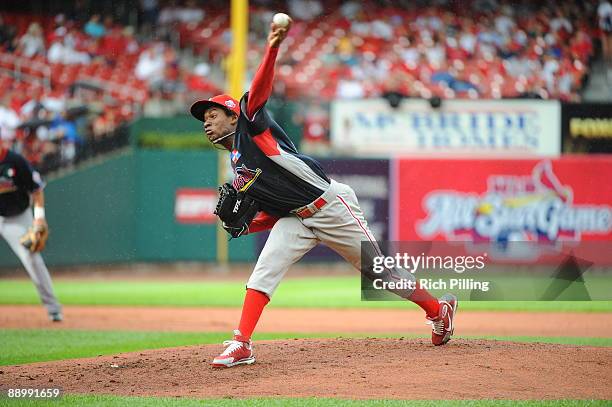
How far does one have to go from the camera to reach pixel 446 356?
252 inches

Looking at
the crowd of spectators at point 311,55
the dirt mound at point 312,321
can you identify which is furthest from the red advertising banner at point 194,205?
the dirt mound at point 312,321

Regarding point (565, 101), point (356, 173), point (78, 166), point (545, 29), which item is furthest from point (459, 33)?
point (78, 166)

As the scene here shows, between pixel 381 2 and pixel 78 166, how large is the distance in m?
8.66

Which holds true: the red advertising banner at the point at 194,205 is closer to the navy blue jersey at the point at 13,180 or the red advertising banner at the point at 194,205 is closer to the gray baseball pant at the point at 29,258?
the gray baseball pant at the point at 29,258

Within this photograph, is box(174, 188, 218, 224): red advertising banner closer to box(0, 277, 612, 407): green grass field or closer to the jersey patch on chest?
box(0, 277, 612, 407): green grass field

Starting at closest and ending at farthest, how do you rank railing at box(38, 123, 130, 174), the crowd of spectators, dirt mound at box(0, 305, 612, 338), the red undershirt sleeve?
the red undershirt sleeve
dirt mound at box(0, 305, 612, 338)
railing at box(38, 123, 130, 174)
the crowd of spectators

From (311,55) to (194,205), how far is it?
4.92 m

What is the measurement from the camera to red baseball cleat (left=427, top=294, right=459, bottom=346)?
6.69 m

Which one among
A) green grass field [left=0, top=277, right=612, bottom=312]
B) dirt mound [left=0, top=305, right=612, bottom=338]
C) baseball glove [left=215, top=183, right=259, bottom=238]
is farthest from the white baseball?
green grass field [left=0, top=277, right=612, bottom=312]

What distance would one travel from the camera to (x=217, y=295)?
555 inches

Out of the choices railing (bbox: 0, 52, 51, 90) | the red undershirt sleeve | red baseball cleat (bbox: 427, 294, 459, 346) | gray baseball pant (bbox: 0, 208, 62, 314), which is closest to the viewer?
the red undershirt sleeve

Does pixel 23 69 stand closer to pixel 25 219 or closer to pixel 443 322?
pixel 25 219

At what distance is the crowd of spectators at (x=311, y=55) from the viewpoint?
18.8 meters

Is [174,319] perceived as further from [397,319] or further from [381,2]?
[381,2]
